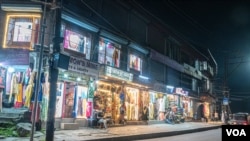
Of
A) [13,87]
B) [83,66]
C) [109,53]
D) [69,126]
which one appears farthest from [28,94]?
[109,53]

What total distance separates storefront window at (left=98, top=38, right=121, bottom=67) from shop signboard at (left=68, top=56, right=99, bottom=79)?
239 centimetres

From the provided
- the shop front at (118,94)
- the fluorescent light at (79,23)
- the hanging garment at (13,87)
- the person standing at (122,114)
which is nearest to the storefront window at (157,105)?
the shop front at (118,94)

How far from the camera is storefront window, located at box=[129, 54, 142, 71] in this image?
94.2ft

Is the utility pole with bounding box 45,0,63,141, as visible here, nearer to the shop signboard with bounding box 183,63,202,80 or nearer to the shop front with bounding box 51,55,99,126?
the shop front with bounding box 51,55,99,126

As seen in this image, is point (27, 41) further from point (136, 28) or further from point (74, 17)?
point (136, 28)

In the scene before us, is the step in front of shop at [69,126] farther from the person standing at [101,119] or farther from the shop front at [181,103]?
the shop front at [181,103]

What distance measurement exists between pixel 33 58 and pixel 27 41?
1.35 meters

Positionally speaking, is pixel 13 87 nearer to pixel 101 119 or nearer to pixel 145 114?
pixel 101 119

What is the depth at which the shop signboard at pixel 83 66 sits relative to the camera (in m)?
19.3

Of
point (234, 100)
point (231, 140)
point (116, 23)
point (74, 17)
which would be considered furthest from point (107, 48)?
point (234, 100)

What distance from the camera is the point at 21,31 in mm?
19422

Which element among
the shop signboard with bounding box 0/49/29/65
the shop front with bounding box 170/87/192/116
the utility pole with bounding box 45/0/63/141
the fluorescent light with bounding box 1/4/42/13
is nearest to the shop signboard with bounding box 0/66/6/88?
the shop signboard with bounding box 0/49/29/65

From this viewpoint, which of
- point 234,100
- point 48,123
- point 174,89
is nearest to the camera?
point 48,123

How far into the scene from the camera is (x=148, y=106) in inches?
1226
